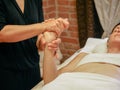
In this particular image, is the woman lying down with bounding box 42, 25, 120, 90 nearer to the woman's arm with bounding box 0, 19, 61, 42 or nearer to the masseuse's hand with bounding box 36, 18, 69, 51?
the masseuse's hand with bounding box 36, 18, 69, 51

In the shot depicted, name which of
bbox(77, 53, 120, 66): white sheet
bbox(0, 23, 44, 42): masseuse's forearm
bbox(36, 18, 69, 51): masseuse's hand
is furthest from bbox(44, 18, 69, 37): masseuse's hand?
bbox(77, 53, 120, 66): white sheet

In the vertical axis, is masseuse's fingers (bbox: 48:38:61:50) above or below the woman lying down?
above

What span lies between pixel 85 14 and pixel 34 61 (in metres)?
1.25

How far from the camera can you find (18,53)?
4.73ft

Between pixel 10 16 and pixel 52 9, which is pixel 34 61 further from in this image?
pixel 52 9

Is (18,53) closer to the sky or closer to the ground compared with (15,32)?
closer to the ground

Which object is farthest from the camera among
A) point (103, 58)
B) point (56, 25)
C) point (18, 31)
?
point (103, 58)

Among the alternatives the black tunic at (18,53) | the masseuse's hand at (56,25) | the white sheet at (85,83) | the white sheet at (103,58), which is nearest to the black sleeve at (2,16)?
the black tunic at (18,53)

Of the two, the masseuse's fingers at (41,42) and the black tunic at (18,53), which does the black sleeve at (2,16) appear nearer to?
the black tunic at (18,53)

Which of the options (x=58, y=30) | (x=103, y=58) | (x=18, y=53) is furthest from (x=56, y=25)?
(x=103, y=58)

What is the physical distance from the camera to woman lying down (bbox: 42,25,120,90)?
53.4 inches

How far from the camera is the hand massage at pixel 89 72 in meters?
1.36

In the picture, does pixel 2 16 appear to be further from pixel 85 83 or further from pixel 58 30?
pixel 85 83

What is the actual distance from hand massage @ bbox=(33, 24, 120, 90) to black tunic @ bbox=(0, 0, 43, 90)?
97mm
